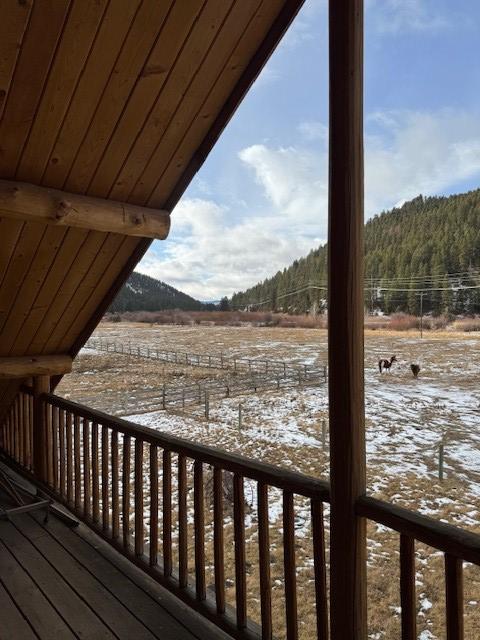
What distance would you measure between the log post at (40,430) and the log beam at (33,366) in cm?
21

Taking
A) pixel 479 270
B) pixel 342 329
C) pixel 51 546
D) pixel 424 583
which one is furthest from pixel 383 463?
pixel 342 329

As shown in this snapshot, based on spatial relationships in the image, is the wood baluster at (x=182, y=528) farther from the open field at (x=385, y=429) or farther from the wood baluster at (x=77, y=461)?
the open field at (x=385, y=429)

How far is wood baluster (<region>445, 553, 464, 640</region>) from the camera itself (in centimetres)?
105

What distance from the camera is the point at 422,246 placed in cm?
297

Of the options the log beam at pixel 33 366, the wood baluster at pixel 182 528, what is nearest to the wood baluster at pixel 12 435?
the log beam at pixel 33 366

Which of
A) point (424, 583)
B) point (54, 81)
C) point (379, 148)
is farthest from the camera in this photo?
point (424, 583)

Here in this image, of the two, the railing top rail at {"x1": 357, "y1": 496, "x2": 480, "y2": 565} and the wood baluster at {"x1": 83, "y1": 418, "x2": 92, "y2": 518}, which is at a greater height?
the railing top rail at {"x1": 357, "y1": 496, "x2": 480, "y2": 565}

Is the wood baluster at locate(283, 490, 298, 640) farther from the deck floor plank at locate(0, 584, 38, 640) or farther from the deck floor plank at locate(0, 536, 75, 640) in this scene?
the deck floor plank at locate(0, 584, 38, 640)

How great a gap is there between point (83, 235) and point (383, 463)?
869 centimetres

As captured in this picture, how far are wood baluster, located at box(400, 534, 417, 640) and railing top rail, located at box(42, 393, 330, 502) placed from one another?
0.84 feet

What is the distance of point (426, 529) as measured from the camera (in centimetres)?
109

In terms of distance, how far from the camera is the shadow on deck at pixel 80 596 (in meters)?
1.68

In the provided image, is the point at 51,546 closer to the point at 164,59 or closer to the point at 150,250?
the point at 150,250

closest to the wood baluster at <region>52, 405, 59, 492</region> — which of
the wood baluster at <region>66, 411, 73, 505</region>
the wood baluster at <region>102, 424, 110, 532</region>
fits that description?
the wood baluster at <region>66, 411, 73, 505</region>
